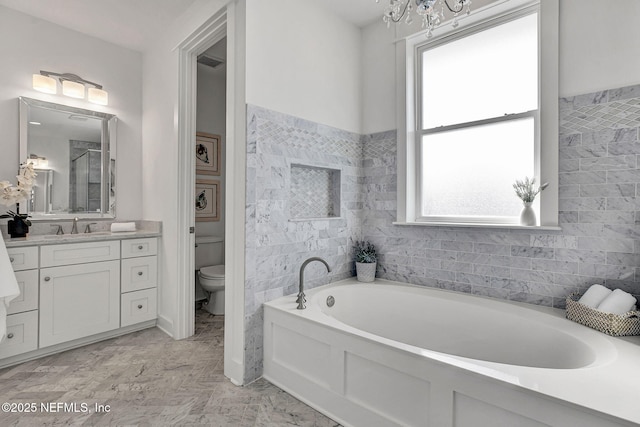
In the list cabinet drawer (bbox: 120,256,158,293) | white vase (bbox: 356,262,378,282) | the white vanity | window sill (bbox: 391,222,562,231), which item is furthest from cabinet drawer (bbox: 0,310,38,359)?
window sill (bbox: 391,222,562,231)

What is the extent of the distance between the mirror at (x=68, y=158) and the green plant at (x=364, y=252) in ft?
8.18

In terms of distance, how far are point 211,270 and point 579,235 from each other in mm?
3171

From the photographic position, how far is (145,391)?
1.93 m

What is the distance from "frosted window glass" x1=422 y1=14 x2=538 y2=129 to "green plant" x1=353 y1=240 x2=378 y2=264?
1.15 meters

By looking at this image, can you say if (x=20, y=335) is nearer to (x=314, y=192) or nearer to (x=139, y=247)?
(x=139, y=247)

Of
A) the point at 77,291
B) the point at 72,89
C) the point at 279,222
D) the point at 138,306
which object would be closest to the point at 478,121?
the point at 279,222

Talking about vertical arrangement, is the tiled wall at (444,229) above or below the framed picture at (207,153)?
below

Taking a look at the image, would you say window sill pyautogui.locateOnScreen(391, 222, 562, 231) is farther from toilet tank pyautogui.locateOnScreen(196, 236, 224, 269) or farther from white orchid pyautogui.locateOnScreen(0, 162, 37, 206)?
white orchid pyautogui.locateOnScreen(0, 162, 37, 206)

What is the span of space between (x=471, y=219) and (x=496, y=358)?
0.96 m

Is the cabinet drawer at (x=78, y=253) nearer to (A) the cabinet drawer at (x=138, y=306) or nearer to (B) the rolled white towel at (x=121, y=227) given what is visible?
(B) the rolled white towel at (x=121, y=227)

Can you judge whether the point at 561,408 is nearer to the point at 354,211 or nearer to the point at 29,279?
the point at 354,211

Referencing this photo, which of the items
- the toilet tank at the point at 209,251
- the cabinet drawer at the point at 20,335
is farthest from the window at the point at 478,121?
the cabinet drawer at the point at 20,335

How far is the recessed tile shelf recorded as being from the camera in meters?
2.46

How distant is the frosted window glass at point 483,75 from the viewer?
2.12 m
